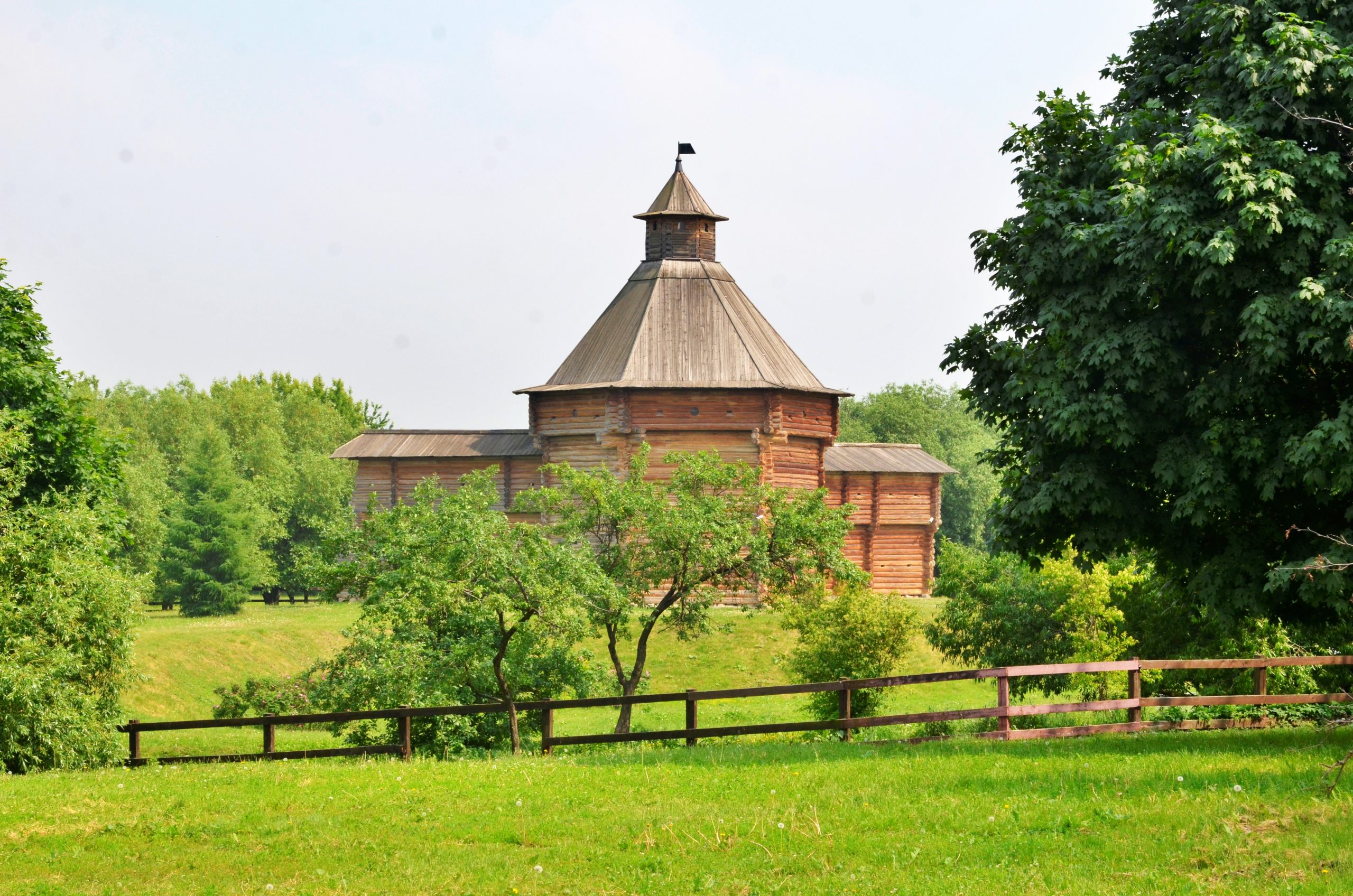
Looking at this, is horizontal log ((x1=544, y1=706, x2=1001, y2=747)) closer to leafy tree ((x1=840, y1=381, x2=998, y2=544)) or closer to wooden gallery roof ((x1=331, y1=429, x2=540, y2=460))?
wooden gallery roof ((x1=331, y1=429, x2=540, y2=460))

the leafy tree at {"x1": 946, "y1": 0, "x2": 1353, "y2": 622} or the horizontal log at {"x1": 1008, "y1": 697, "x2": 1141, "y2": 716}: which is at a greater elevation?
the leafy tree at {"x1": 946, "y1": 0, "x2": 1353, "y2": 622}

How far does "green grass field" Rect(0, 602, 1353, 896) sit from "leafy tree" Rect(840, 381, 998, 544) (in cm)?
6693

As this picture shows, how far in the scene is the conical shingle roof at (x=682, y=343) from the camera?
45.3 m

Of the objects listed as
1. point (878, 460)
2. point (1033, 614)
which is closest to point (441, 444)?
point (878, 460)

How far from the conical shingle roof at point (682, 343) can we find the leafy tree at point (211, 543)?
1431cm

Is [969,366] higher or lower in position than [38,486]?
higher

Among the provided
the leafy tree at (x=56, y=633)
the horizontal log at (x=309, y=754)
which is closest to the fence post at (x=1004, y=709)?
the horizontal log at (x=309, y=754)

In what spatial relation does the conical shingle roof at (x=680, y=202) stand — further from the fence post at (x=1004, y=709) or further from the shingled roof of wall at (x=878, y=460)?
the fence post at (x=1004, y=709)

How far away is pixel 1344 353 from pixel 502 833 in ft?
30.7

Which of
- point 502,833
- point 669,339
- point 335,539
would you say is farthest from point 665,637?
point 502,833

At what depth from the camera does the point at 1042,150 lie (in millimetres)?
17016

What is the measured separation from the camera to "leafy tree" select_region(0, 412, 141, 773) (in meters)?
18.1

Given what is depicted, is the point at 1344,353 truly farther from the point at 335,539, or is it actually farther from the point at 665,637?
the point at 665,637

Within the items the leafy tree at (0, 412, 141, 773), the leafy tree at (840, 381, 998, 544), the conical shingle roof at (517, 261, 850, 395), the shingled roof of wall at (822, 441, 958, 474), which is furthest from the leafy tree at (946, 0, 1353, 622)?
the leafy tree at (840, 381, 998, 544)
